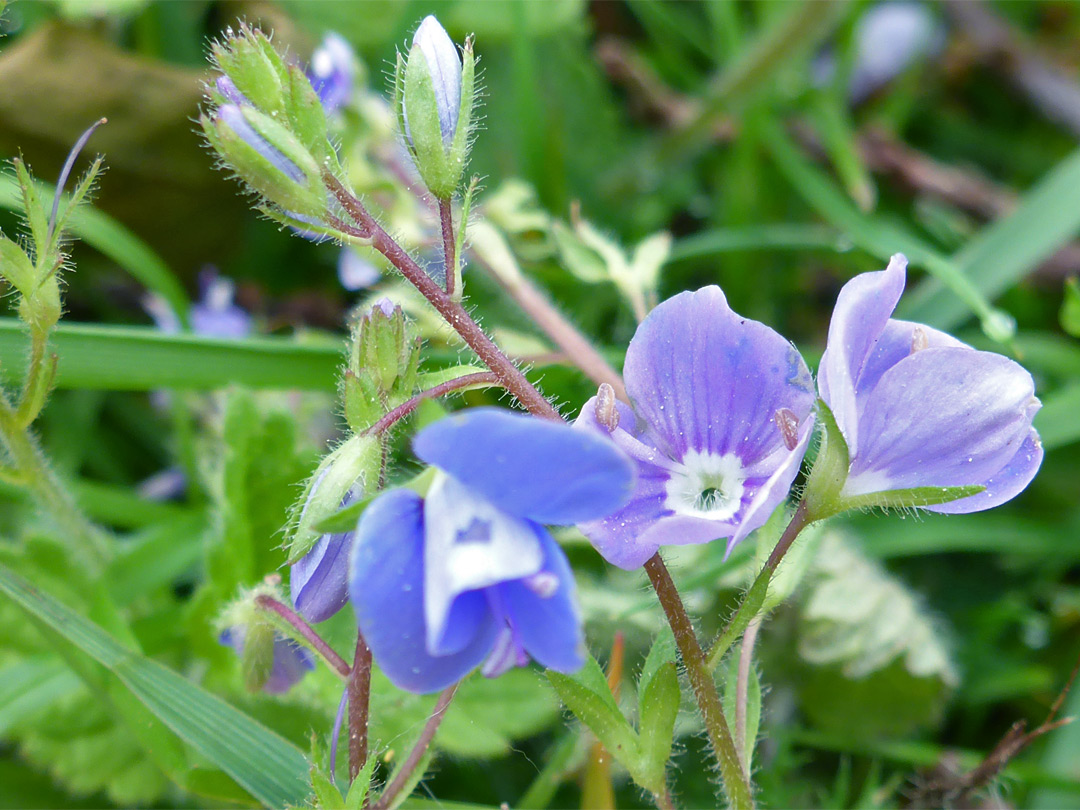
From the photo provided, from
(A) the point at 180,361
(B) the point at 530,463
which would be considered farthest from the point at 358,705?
(A) the point at 180,361

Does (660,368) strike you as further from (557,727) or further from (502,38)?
(502,38)

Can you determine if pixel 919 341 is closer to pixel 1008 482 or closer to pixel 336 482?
pixel 1008 482

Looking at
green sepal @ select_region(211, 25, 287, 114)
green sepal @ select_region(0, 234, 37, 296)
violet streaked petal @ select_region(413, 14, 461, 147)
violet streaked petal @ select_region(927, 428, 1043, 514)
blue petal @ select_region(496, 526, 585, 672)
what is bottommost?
violet streaked petal @ select_region(927, 428, 1043, 514)

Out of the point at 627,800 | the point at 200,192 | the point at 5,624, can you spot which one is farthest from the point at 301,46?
the point at 627,800

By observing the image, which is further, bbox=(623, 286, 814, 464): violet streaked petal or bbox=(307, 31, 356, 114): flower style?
bbox=(307, 31, 356, 114): flower style

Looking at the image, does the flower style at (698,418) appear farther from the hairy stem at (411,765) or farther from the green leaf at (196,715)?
the green leaf at (196,715)

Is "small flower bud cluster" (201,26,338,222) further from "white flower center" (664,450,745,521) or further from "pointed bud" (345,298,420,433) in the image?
"white flower center" (664,450,745,521)

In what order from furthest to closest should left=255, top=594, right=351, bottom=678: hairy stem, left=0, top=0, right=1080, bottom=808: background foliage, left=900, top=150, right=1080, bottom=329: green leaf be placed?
left=900, top=150, right=1080, bottom=329: green leaf < left=0, top=0, right=1080, bottom=808: background foliage < left=255, top=594, right=351, bottom=678: hairy stem

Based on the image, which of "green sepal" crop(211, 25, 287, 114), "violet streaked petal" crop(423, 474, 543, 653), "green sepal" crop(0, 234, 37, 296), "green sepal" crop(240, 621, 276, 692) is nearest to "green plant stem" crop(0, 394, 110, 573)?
"green sepal" crop(0, 234, 37, 296)

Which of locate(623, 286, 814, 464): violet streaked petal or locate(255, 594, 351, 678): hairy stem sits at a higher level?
locate(623, 286, 814, 464): violet streaked petal
